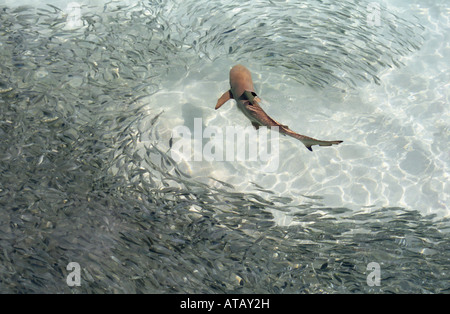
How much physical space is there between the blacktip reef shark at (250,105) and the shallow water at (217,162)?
909mm

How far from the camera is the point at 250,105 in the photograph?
4738 mm

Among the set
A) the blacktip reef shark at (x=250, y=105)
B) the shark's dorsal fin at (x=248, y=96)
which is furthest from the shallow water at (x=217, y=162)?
the shark's dorsal fin at (x=248, y=96)

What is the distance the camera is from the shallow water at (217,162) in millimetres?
4371

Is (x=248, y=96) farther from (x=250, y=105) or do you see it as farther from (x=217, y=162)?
(x=217, y=162)

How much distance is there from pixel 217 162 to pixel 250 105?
1.40m

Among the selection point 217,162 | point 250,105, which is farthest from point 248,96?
point 217,162

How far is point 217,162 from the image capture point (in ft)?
19.4

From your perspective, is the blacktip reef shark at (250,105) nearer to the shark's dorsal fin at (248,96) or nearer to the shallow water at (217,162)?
the shark's dorsal fin at (248,96)

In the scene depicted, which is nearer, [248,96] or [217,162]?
[248,96]

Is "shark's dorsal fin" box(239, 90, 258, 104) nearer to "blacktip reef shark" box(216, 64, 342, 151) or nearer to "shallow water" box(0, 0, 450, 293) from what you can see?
"blacktip reef shark" box(216, 64, 342, 151)

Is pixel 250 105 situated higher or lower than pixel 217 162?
higher

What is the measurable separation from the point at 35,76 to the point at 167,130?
2199 mm
